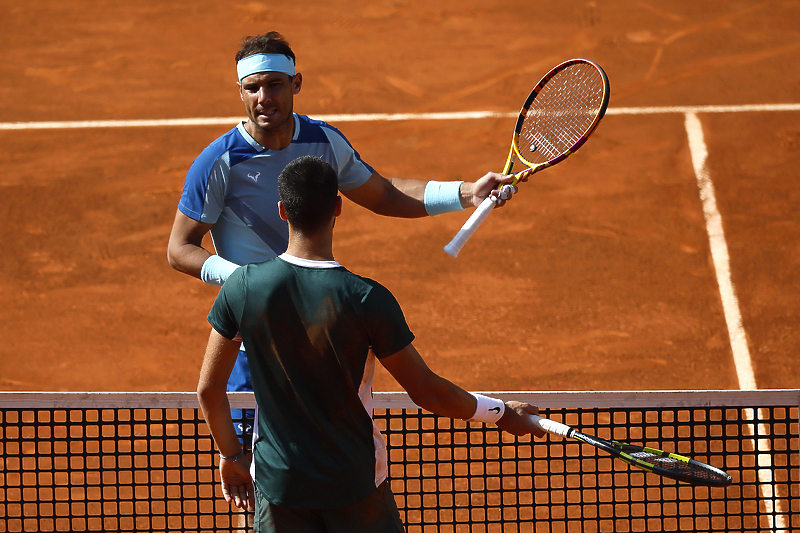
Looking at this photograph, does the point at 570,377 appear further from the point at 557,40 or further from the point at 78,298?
the point at 557,40

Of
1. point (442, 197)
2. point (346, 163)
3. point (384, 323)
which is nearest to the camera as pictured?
point (384, 323)

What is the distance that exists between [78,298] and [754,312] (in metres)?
5.56

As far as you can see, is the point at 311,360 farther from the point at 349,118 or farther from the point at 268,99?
the point at 349,118

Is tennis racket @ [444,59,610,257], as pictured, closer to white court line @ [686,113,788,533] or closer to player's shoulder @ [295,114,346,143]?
player's shoulder @ [295,114,346,143]

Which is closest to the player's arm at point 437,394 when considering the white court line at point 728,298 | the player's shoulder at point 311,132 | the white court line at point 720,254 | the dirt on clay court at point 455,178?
the player's shoulder at point 311,132

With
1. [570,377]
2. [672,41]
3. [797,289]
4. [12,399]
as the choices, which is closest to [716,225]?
[797,289]

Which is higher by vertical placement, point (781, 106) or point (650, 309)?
point (781, 106)

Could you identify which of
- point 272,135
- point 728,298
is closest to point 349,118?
point 728,298

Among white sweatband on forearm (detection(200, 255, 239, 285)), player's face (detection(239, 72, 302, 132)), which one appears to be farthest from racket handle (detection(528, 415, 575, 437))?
player's face (detection(239, 72, 302, 132))

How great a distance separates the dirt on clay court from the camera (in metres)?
6.87

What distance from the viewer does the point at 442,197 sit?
3.93 m

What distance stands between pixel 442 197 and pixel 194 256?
3.77 ft

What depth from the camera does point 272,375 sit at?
2.51m

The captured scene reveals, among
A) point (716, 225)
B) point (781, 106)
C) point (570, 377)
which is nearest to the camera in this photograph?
point (570, 377)
